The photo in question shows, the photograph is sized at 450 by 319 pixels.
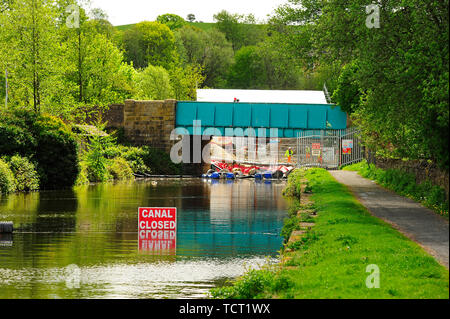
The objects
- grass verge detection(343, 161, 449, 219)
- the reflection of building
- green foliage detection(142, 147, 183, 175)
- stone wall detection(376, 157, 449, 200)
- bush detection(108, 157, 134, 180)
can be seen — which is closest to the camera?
grass verge detection(343, 161, 449, 219)

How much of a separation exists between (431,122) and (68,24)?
196ft

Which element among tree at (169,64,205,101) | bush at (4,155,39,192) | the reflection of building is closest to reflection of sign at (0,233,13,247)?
the reflection of building

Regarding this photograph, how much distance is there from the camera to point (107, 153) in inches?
2329

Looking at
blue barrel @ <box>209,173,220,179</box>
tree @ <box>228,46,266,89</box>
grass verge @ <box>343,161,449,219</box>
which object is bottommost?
blue barrel @ <box>209,173,220,179</box>

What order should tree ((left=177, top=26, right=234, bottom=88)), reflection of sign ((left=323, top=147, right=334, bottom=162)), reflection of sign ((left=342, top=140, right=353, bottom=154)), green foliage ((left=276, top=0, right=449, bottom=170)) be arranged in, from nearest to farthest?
green foliage ((left=276, top=0, right=449, bottom=170))
reflection of sign ((left=342, top=140, right=353, bottom=154))
reflection of sign ((left=323, top=147, right=334, bottom=162))
tree ((left=177, top=26, right=234, bottom=88))

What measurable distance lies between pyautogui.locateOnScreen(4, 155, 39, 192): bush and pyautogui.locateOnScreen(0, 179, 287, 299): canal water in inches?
205

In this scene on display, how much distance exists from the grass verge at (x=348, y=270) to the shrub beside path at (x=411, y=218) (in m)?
0.32

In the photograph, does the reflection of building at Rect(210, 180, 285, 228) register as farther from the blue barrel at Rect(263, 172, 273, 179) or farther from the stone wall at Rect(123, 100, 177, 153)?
the stone wall at Rect(123, 100, 177, 153)

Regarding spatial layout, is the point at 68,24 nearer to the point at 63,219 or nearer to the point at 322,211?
the point at 63,219

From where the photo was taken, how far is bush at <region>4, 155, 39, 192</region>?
41500mm

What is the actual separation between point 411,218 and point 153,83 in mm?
79654

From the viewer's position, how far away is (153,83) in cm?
9719

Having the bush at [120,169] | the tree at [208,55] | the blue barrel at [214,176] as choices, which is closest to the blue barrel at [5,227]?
the bush at [120,169]

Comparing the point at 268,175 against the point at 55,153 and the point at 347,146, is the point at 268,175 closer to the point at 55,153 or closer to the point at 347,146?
the point at 347,146
